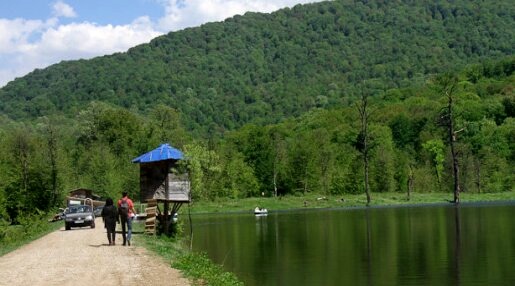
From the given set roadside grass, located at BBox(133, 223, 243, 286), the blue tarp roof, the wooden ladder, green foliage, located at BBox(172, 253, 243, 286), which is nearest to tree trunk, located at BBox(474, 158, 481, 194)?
the wooden ladder

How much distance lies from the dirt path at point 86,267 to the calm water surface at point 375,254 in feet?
10.9

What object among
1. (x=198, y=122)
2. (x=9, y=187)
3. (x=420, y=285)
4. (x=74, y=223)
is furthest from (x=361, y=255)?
(x=198, y=122)

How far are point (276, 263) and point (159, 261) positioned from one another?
15.8 feet

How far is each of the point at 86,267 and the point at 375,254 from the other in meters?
11.8

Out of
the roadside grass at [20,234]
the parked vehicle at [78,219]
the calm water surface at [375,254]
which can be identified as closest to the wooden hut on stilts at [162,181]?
the calm water surface at [375,254]

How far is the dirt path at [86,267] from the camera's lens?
20.9 meters

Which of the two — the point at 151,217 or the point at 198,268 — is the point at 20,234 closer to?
the point at 151,217

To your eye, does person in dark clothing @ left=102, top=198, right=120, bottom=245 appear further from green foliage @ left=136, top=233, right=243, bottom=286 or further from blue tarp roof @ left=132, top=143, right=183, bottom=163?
blue tarp roof @ left=132, top=143, right=183, bottom=163

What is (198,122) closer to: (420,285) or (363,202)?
(363,202)

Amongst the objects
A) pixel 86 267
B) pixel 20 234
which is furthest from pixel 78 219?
pixel 86 267

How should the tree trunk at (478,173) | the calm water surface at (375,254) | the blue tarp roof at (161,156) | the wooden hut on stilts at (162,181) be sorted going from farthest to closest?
the tree trunk at (478,173)
the wooden hut on stilts at (162,181)
the blue tarp roof at (161,156)
the calm water surface at (375,254)

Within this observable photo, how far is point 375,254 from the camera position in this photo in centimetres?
2886


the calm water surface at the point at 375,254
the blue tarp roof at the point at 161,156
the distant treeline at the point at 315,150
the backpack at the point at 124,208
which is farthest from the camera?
the distant treeline at the point at 315,150

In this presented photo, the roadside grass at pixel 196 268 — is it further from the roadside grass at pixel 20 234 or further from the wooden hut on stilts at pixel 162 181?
the roadside grass at pixel 20 234
